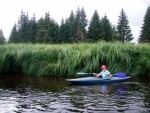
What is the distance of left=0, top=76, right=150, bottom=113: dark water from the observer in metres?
9.83

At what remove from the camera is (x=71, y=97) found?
38.6 feet

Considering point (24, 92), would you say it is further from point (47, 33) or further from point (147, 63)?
point (47, 33)

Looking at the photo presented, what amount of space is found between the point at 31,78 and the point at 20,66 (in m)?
2.53

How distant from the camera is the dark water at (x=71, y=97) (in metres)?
9.83

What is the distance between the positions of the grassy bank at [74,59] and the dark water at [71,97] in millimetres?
2186

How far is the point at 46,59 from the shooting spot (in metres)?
19.2

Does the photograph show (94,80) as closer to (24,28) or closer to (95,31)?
(95,31)

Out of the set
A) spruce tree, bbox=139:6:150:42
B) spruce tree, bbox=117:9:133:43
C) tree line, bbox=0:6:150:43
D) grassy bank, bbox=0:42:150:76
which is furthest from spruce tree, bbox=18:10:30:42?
grassy bank, bbox=0:42:150:76

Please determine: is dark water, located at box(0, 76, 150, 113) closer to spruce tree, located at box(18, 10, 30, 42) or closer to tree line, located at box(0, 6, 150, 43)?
tree line, located at box(0, 6, 150, 43)

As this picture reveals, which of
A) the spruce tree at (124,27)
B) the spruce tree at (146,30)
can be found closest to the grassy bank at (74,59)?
the spruce tree at (146,30)

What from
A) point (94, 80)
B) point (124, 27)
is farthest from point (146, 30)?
point (94, 80)

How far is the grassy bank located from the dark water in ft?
7.17

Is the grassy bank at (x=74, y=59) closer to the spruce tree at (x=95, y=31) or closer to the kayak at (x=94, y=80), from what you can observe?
the kayak at (x=94, y=80)

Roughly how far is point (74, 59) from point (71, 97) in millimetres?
6612
